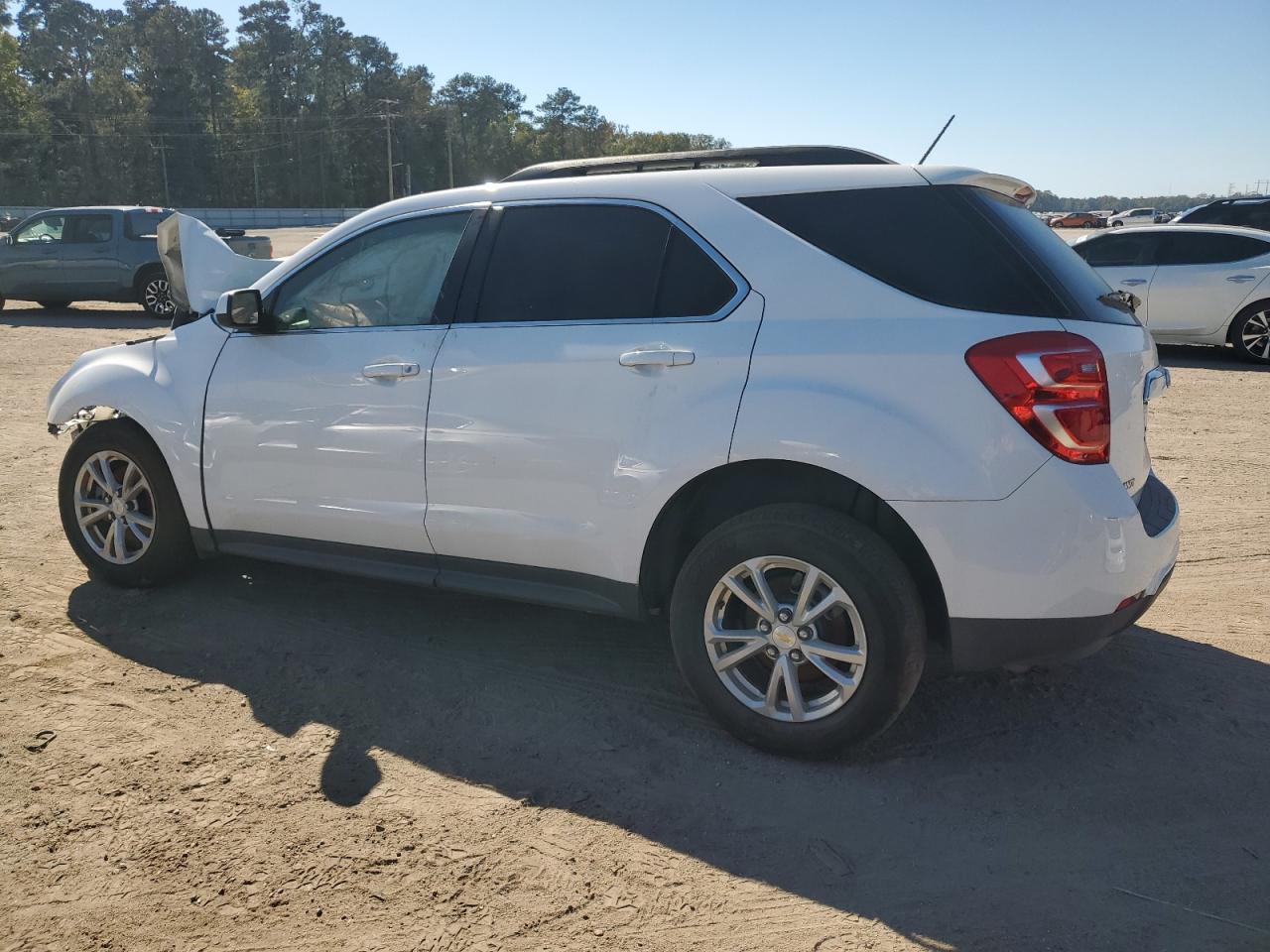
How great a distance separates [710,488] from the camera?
3574 mm

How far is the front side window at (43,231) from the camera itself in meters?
17.5

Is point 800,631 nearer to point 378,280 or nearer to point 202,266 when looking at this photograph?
point 378,280

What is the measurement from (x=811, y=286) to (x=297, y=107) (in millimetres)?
133723

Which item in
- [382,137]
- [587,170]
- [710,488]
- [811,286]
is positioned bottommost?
[710,488]

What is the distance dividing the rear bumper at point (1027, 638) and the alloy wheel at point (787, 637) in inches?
11.8

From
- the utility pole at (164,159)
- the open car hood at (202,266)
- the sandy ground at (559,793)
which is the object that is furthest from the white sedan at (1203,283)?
the utility pole at (164,159)

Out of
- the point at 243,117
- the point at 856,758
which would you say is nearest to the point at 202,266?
the point at 856,758

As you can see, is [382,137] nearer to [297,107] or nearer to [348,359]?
[297,107]

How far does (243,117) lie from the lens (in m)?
114

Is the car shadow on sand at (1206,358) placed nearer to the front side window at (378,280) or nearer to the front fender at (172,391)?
the front side window at (378,280)

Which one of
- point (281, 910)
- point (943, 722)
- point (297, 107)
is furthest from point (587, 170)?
point (297, 107)

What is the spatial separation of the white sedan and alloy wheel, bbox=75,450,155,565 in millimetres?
10711

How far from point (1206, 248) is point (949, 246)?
35.8 ft

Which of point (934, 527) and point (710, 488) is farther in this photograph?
point (710, 488)
